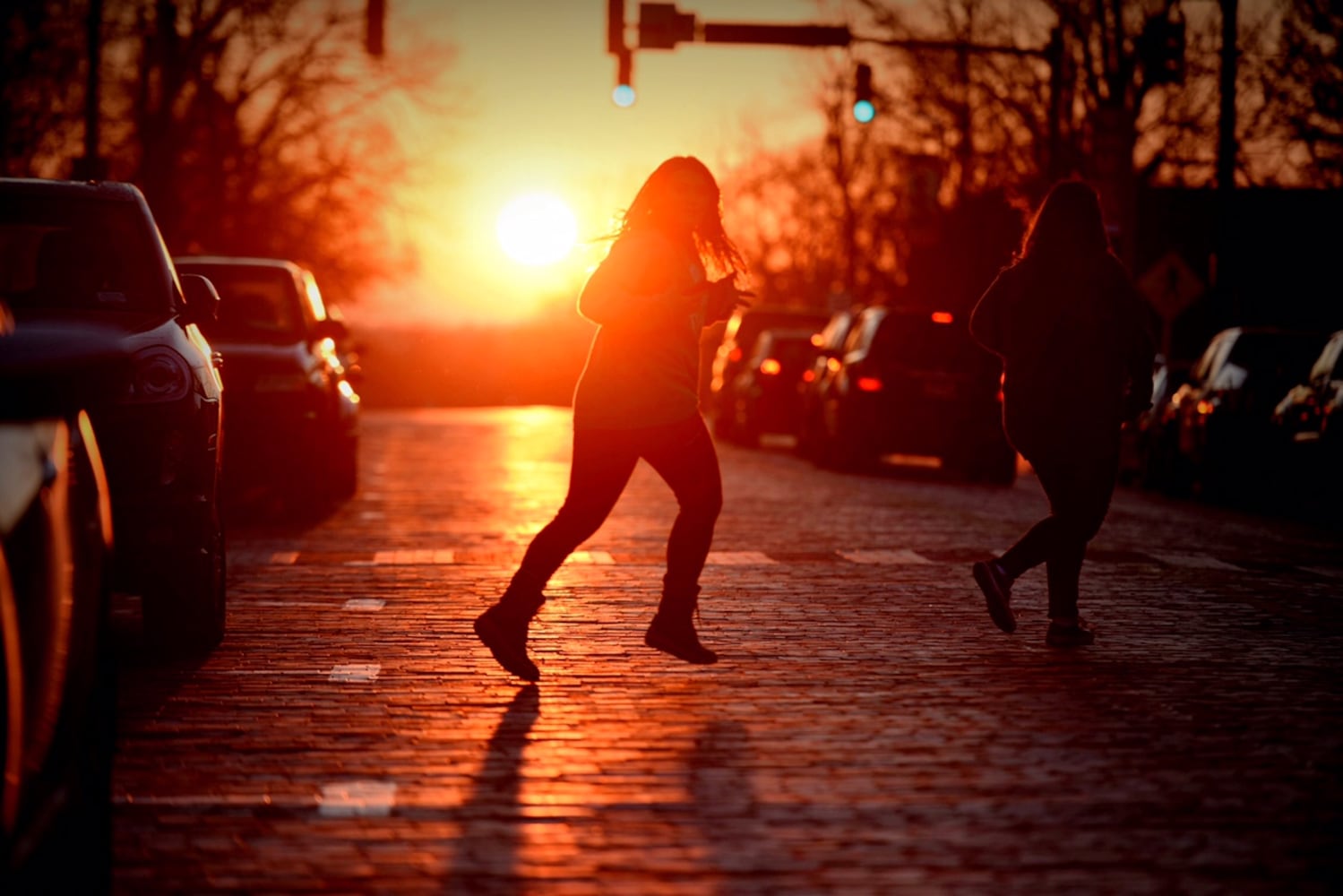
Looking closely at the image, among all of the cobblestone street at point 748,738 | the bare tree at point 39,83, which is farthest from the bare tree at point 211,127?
the cobblestone street at point 748,738

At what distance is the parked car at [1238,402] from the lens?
2211 centimetres

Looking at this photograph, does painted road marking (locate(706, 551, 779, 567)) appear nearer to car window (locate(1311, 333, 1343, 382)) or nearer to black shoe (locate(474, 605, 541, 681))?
black shoe (locate(474, 605, 541, 681))

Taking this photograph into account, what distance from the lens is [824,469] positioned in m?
26.7

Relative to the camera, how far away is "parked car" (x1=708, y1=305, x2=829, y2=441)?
1453 inches

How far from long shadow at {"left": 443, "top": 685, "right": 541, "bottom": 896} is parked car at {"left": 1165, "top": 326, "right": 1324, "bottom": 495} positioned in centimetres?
1572

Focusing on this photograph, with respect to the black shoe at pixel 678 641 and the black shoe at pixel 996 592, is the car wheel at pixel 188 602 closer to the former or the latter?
the black shoe at pixel 678 641

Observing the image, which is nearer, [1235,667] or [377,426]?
[1235,667]

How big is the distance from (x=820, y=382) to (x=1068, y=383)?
18.0 m

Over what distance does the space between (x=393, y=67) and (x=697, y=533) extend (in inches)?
1941

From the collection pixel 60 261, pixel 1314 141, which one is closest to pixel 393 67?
pixel 1314 141

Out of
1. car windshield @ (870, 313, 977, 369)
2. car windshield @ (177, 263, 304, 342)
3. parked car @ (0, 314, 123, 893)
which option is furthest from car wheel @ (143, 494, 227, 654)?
car windshield @ (870, 313, 977, 369)

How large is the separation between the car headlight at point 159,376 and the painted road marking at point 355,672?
4.02 ft

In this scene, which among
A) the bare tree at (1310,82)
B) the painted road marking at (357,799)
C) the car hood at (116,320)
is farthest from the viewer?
the bare tree at (1310,82)

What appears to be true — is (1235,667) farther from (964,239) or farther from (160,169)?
(964,239)
